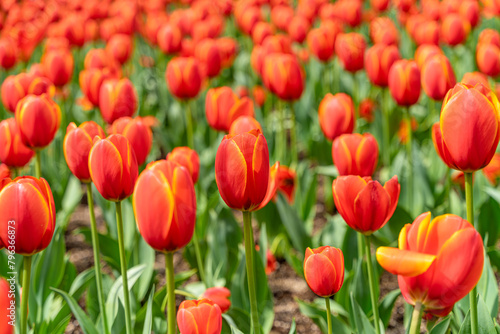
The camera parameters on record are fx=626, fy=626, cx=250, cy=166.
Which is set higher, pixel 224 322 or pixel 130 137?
pixel 130 137

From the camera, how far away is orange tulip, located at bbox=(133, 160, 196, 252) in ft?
3.48

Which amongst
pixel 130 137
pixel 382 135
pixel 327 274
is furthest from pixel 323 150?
pixel 327 274

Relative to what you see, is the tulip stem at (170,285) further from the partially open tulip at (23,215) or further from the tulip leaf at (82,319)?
the tulip leaf at (82,319)

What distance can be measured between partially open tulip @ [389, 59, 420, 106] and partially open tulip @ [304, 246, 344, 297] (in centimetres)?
117

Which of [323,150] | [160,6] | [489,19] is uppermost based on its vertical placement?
[160,6]

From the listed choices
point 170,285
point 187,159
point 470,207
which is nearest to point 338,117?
point 187,159

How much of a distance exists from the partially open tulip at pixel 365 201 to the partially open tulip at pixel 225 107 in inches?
39.5

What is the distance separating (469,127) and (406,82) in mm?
1097

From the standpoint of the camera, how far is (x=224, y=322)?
158 centimetres

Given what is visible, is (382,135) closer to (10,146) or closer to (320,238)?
(320,238)

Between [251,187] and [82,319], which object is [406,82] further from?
[82,319]

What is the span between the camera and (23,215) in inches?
44.4

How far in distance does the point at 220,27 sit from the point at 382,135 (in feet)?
5.26

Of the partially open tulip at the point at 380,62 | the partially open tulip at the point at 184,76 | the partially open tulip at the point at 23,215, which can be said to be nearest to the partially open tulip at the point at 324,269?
the partially open tulip at the point at 23,215
